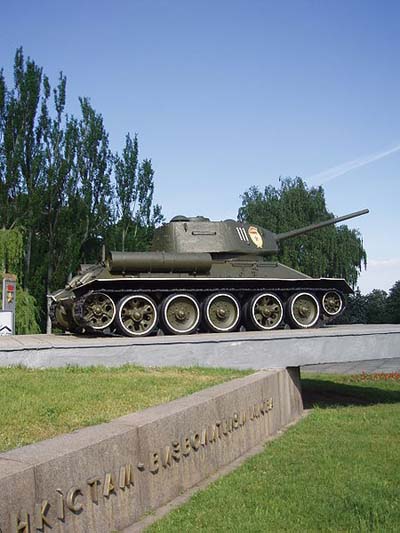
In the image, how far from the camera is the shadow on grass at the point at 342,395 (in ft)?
43.5

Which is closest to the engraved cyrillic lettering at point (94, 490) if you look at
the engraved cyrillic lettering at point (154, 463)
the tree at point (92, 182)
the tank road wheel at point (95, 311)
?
the engraved cyrillic lettering at point (154, 463)

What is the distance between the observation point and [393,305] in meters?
37.9

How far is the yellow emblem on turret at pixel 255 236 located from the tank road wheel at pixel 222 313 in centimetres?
189

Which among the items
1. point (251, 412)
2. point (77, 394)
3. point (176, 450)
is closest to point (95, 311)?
point (251, 412)

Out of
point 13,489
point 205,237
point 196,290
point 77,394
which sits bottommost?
point 13,489

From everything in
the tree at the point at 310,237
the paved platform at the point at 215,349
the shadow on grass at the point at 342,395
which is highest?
the tree at the point at 310,237

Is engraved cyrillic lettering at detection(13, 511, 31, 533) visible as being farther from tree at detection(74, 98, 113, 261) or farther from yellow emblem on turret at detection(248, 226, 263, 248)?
tree at detection(74, 98, 113, 261)

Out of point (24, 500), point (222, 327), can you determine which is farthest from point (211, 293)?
point (24, 500)

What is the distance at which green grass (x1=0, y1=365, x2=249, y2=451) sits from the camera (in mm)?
5219

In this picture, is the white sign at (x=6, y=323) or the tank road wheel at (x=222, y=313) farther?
the white sign at (x=6, y=323)

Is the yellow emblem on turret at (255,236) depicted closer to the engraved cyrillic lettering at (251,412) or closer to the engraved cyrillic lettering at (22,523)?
the engraved cyrillic lettering at (251,412)

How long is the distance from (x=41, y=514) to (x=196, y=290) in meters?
8.45

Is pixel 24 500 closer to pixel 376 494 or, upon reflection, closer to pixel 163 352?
pixel 376 494

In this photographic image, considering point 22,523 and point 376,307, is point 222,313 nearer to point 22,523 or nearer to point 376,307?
point 22,523
